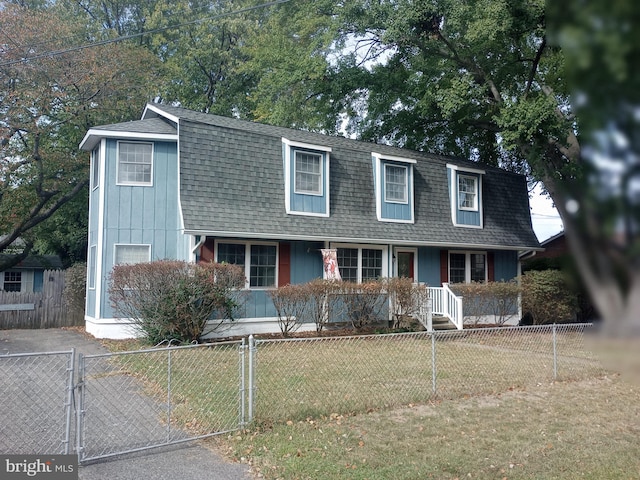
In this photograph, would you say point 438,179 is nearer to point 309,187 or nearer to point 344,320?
point 309,187

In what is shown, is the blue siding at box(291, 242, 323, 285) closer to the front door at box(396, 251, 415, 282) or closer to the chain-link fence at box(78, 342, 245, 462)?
the front door at box(396, 251, 415, 282)

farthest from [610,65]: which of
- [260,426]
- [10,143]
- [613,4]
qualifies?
[10,143]

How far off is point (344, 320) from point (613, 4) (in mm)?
13429

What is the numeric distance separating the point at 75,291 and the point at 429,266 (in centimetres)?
1083

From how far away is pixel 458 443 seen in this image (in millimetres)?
6012

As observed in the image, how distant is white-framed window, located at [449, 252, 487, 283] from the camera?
1847 cm

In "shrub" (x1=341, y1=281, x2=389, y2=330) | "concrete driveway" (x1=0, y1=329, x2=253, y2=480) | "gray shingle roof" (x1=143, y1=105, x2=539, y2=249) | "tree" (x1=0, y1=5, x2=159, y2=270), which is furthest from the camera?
"tree" (x1=0, y1=5, x2=159, y2=270)

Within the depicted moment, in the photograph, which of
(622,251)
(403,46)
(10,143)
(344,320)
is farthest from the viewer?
(10,143)

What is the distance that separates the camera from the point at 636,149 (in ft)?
3.16

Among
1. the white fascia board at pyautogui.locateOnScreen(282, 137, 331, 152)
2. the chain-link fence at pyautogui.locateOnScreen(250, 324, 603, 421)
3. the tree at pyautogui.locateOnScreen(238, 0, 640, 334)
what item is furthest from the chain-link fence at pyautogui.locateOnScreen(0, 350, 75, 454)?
the white fascia board at pyautogui.locateOnScreen(282, 137, 331, 152)

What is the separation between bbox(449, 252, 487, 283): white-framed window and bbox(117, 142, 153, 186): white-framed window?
9.90m

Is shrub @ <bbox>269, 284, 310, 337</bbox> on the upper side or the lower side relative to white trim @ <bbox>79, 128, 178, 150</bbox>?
lower

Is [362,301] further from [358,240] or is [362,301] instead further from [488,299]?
[488,299]

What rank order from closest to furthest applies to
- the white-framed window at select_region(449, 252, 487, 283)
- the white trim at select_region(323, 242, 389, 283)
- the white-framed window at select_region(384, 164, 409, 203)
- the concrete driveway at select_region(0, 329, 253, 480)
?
1. the concrete driveway at select_region(0, 329, 253, 480)
2. the white trim at select_region(323, 242, 389, 283)
3. the white-framed window at select_region(384, 164, 409, 203)
4. the white-framed window at select_region(449, 252, 487, 283)
